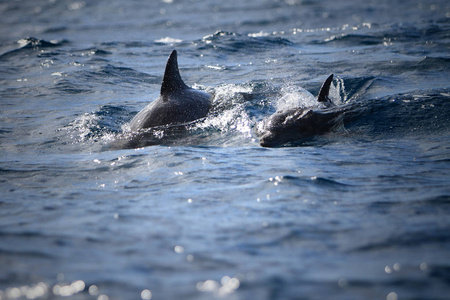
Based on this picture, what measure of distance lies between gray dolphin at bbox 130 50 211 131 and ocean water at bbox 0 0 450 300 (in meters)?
0.25

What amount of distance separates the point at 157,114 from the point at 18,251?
450cm

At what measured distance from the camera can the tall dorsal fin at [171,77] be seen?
8.20m

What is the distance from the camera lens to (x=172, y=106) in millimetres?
8148

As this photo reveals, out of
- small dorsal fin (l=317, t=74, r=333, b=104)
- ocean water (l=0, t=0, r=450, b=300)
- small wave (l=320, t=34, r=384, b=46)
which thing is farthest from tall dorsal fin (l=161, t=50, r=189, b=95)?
small wave (l=320, t=34, r=384, b=46)

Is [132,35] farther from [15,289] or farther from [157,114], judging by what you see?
[15,289]

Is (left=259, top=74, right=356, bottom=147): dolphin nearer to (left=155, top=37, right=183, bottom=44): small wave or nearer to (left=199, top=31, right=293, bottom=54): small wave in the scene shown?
(left=199, top=31, right=293, bottom=54): small wave

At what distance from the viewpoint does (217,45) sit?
16266 mm

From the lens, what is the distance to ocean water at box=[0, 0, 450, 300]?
10.7ft

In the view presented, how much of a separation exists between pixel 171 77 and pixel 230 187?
355 centimetres

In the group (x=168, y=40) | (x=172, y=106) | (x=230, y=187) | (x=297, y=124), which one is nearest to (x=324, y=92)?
(x=297, y=124)

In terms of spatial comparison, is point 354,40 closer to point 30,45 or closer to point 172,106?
point 172,106

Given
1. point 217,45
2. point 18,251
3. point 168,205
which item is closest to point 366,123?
point 168,205

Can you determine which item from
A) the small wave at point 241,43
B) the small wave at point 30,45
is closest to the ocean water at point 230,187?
Answer: the small wave at point 241,43

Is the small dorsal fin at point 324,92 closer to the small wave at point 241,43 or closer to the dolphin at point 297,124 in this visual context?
the dolphin at point 297,124
